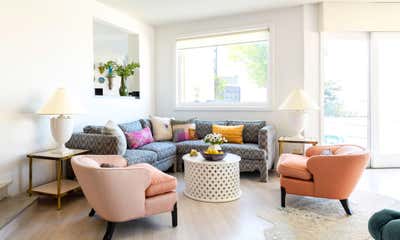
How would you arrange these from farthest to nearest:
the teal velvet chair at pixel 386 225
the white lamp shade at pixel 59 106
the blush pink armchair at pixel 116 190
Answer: the white lamp shade at pixel 59 106, the blush pink armchair at pixel 116 190, the teal velvet chair at pixel 386 225

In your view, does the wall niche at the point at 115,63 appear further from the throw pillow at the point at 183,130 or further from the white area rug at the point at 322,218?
the white area rug at the point at 322,218

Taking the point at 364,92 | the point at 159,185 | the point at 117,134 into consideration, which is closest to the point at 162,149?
the point at 117,134

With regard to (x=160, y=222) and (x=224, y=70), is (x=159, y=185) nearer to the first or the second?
(x=160, y=222)

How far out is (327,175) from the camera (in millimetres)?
2672

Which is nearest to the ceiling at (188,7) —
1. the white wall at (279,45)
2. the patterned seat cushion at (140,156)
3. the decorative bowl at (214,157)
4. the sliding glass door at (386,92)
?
the white wall at (279,45)

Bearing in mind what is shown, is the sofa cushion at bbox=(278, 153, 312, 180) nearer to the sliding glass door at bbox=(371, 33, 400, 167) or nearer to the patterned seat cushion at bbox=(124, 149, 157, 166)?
the patterned seat cushion at bbox=(124, 149, 157, 166)

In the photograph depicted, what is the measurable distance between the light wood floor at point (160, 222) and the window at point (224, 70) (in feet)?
7.16

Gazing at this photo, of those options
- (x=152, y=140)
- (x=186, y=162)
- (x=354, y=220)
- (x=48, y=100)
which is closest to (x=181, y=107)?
(x=152, y=140)

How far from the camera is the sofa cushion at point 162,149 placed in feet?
12.7

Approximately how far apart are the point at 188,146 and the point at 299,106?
1.77 m

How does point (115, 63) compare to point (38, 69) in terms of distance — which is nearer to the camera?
point (38, 69)

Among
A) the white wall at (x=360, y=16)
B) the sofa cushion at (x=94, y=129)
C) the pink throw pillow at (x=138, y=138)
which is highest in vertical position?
the white wall at (x=360, y=16)

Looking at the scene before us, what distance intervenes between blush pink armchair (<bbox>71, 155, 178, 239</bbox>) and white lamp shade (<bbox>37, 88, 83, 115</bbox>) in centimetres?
92

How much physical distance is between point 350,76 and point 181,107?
3.06m
